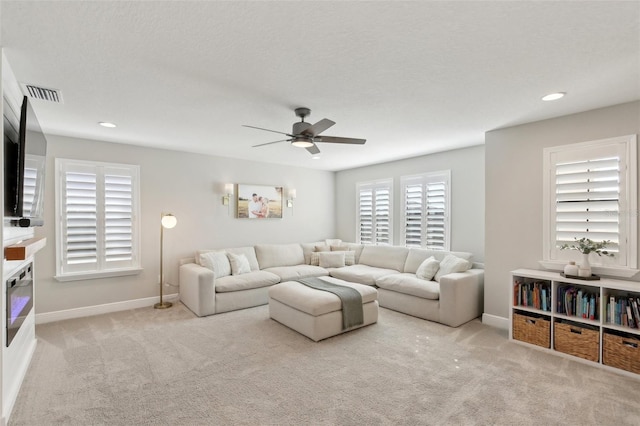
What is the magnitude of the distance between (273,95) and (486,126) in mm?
2737

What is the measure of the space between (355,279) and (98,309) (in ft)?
13.0

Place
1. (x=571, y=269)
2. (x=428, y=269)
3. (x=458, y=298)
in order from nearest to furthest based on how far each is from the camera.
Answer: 1. (x=571, y=269)
2. (x=458, y=298)
3. (x=428, y=269)

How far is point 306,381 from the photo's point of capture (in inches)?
107

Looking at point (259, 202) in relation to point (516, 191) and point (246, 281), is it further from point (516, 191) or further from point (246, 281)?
point (516, 191)

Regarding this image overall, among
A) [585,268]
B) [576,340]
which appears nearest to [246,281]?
[576,340]

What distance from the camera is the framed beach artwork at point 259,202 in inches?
238

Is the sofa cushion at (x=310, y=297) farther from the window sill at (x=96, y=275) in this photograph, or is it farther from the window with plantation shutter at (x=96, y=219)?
the window with plantation shutter at (x=96, y=219)

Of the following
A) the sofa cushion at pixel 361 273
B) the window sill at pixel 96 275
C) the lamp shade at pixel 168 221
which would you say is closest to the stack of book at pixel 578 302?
the sofa cushion at pixel 361 273

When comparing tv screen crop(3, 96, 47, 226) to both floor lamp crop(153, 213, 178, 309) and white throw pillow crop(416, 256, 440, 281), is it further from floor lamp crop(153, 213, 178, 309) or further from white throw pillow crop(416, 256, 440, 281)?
white throw pillow crop(416, 256, 440, 281)

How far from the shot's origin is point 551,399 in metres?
2.46

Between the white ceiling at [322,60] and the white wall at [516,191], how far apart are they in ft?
0.70

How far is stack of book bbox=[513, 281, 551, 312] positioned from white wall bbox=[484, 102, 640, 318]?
0.26 m

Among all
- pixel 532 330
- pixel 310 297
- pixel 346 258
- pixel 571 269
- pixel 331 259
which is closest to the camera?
pixel 571 269

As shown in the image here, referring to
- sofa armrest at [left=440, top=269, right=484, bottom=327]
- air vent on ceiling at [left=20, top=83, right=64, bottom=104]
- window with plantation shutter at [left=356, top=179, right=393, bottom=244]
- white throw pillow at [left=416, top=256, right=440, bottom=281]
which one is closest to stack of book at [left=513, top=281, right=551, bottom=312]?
sofa armrest at [left=440, top=269, right=484, bottom=327]
